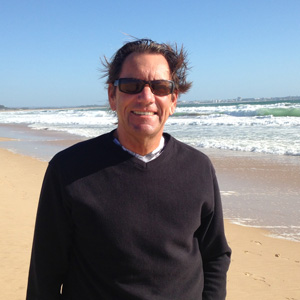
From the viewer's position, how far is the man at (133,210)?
59.9 inches

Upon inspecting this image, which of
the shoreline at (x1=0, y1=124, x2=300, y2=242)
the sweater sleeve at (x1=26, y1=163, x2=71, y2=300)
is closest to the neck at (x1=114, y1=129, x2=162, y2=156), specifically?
the sweater sleeve at (x1=26, y1=163, x2=71, y2=300)

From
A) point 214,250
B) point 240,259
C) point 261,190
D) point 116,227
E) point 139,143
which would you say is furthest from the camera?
point 261,190

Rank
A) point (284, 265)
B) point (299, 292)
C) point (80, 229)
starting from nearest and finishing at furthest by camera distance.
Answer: point (80, 229)
point (299, 292)
point (284, 265)

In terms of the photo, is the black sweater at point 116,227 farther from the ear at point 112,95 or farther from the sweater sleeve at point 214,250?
the ear at point 112,95

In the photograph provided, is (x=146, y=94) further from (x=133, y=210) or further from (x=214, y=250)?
(x=214, y=250)

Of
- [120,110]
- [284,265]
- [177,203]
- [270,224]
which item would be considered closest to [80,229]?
[177,203]

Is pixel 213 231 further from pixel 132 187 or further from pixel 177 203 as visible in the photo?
pixel 132 187

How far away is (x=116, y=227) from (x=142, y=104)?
1.74 ft

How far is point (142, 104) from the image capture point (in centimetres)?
166

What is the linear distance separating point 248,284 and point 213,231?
2450mm

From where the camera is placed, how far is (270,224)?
571 cm

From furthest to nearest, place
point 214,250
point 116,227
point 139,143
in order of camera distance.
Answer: point 214,250
point 139,143
point 116,227

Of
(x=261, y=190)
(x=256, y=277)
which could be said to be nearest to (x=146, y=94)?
(x=256, y=277)

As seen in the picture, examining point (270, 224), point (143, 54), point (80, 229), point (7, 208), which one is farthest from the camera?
point (7, 208)
